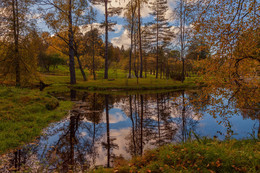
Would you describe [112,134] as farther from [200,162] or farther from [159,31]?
[159,31]

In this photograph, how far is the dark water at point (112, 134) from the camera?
197 inches

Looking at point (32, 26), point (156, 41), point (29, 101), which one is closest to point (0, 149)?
point (29, 101)

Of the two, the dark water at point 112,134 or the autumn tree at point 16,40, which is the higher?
the autumn tree at point 16,40

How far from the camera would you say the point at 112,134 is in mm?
7566

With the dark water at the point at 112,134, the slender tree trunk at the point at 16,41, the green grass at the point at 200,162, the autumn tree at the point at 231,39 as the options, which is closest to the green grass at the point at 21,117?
the dark water at the point at 112,134

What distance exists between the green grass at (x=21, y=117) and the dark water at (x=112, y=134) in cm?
49

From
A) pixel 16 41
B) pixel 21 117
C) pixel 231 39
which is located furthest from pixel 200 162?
pixel 16 41

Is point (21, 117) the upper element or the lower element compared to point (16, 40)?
lower

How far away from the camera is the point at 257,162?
383cm

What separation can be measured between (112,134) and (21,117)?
15.0 ft

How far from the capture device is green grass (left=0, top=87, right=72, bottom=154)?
621 centimetres

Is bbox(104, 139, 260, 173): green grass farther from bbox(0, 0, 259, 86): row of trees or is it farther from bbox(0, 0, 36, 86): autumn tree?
bbox(0, 0, 36, 86): autumn tree

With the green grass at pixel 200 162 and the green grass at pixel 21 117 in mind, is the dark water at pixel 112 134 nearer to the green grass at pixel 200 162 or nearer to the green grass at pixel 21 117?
the green grass at pixel 21 117

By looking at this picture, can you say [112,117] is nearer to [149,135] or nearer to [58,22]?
[149,135]
